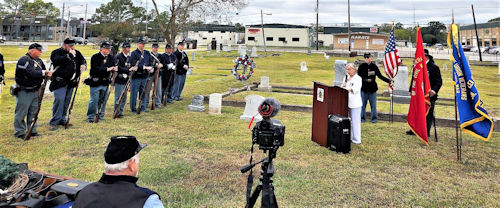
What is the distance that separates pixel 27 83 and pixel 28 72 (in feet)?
0.76

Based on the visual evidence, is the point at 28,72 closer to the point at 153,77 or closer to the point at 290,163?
the point at 153,77

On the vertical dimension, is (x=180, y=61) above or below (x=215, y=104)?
above

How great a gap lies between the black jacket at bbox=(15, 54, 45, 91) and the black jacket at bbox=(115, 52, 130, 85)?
7.33 ft

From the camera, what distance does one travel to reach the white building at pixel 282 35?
73375 mm

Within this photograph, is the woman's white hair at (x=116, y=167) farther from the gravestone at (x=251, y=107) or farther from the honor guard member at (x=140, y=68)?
the honor guard member at (x=140, y=68)

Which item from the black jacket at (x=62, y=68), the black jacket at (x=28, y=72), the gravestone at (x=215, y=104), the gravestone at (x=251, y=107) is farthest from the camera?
the gravestone at (x=215, y=104)

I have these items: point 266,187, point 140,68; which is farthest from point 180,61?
point 266,187

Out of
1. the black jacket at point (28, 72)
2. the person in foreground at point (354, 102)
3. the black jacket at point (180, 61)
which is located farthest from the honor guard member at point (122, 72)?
the person in foreground at point (354, 102)

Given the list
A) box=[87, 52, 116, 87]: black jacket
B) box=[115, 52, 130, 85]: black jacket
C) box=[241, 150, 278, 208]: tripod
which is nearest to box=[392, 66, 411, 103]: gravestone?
box=[115, 52, 130, 85]: black jacket

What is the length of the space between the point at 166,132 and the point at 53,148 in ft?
7.35

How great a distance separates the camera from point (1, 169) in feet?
11.5

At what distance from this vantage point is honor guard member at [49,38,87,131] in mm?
7637

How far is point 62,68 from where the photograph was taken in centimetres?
772

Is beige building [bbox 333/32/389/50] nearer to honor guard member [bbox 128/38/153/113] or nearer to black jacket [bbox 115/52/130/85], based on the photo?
honor guard member [bbox 128/38/153/113]
